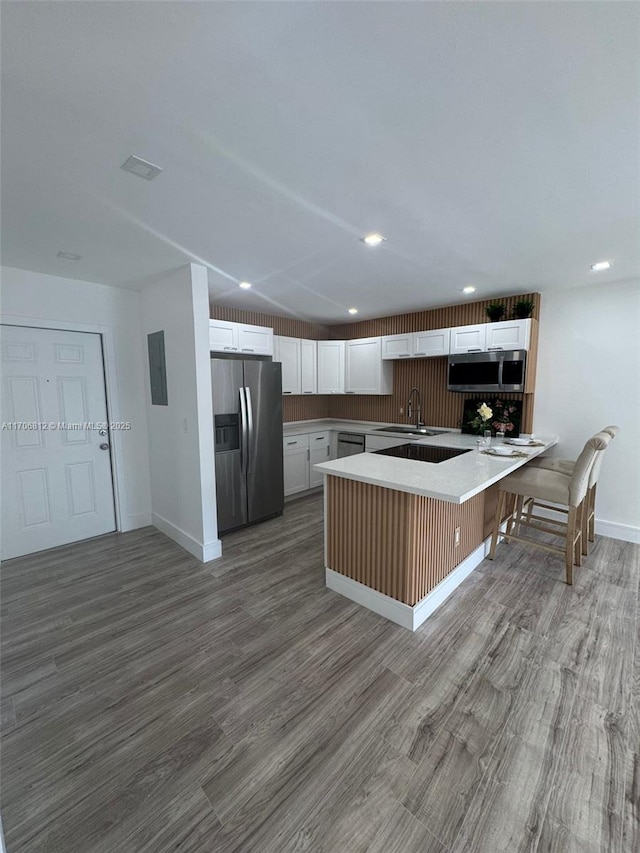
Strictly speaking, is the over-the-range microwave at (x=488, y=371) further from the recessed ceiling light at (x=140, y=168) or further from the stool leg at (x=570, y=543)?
the recessed ceiling light at (x=140, y=168)

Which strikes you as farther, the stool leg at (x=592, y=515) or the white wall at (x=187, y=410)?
the stool leg at (x=592, y=515)

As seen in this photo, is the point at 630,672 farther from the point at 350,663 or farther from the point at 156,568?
the point at 156,568

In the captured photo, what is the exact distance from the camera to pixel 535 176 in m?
1.72

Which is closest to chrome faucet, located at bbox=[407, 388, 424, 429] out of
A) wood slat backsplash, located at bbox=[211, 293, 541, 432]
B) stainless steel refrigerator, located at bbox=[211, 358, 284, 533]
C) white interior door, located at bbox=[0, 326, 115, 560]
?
wood slat backsplash, located at bbox=[211, 293, 541, 432]

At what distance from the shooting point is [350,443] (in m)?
5.24

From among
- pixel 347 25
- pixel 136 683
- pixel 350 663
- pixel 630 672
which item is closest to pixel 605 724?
pixel 630 672

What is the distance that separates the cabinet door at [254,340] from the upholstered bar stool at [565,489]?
2974 millimetres

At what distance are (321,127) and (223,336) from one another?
8.86 ft

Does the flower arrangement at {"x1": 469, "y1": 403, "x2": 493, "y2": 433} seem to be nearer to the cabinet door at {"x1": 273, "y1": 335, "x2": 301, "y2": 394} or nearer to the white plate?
the white plate

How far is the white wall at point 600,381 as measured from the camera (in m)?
3.46

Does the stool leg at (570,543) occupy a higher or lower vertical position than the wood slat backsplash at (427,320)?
lower

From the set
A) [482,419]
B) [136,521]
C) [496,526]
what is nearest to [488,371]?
[482,419]

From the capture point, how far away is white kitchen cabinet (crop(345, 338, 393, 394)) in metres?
5.02

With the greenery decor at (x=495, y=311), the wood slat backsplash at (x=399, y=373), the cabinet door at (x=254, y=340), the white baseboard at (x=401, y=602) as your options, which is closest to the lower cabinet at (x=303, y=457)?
the wood slat backsplash at (x=399, y=373)
